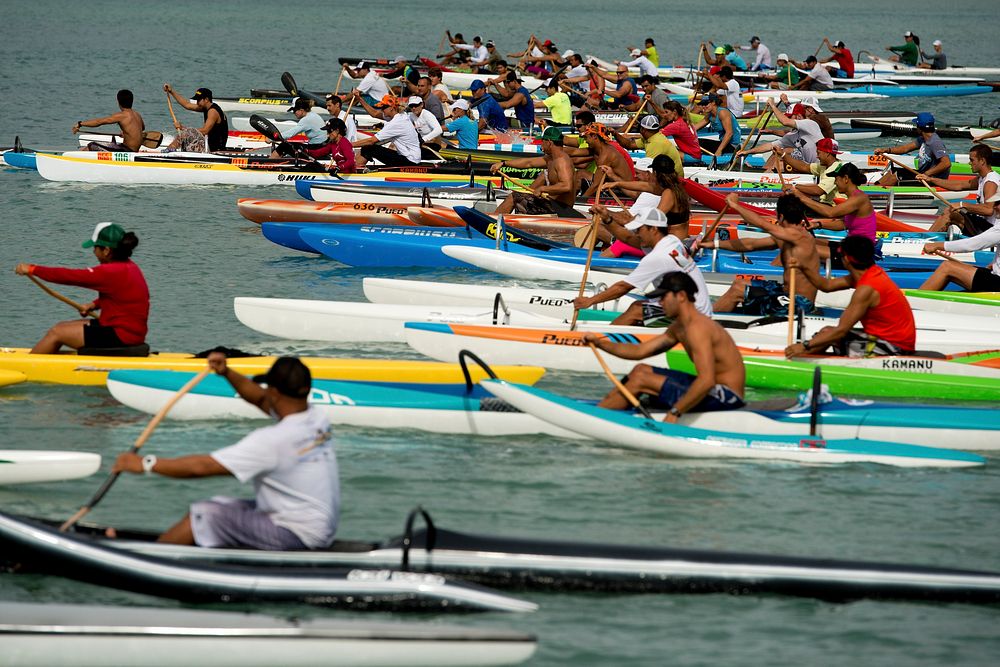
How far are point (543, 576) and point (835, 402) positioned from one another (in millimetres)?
4295

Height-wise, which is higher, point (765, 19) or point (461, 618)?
point (765, 19)

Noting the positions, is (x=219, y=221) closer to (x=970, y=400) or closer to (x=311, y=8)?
(x=970, y=400)

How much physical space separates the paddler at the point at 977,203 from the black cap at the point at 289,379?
11.3m

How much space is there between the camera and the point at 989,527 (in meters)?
9.96

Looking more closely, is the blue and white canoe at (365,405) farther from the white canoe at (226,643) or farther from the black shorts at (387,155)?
the black shorts at (387,155)

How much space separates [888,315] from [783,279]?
193 cm

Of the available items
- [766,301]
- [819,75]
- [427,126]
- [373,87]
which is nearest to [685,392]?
[766,301]

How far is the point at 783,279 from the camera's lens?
47.8 feet

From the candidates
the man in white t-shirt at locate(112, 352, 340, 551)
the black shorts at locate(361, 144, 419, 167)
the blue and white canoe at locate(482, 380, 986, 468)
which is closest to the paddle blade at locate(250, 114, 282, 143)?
the black shorts at locate(361, 144, 419, 167)

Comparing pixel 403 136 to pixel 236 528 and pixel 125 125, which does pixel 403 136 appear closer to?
pixel 125 125

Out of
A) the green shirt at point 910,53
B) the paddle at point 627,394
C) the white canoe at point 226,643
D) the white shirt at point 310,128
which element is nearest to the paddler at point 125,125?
the white shirt at point 310,128

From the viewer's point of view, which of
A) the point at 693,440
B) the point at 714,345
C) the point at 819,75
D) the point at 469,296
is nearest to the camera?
the point at 693,440

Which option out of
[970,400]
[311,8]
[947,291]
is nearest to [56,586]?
[970,400]

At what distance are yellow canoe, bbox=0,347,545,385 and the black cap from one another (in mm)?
4229
